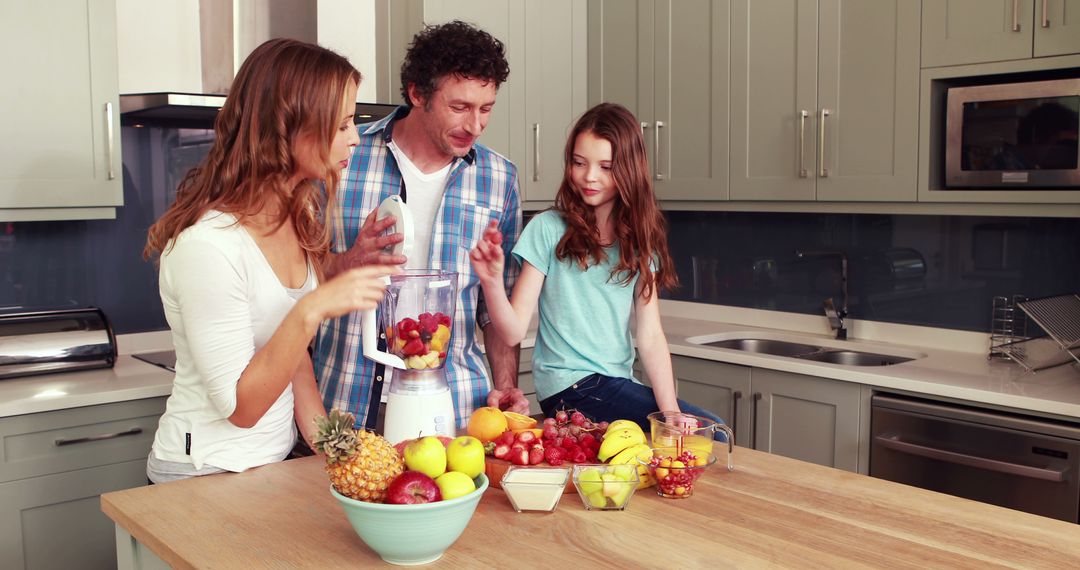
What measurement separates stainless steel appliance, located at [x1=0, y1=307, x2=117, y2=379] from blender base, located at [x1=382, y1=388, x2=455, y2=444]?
65.3 inches

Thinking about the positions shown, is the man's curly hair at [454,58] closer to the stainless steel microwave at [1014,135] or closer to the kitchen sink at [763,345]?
the stainless steel microwave at [1014,135]

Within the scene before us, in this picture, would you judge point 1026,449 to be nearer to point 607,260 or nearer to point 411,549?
point 607,260

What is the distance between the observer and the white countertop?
2.58 meters

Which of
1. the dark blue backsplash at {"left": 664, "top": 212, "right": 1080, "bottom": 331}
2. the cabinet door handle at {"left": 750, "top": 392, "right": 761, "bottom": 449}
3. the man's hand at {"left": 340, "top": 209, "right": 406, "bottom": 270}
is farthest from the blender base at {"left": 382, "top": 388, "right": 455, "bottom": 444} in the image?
the dark blue backsplash at {"left": 664, "top": 212, "right": 1080, "bottom": 331}

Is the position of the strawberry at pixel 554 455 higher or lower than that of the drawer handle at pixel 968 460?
higher

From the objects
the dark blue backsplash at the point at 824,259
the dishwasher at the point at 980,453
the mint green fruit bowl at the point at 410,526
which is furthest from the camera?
the dark blue backsplash at the point at 824,259

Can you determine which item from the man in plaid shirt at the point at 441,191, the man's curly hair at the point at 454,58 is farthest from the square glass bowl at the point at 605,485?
the man's curly hair at the point at 454,58

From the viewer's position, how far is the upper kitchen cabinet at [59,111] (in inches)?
105

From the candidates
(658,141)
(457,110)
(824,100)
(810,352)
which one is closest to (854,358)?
(810,352)

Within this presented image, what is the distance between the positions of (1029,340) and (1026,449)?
572 mm

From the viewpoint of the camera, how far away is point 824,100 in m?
3.24

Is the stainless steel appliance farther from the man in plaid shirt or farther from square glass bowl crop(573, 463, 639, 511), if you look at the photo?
square glass bowl crop(573, 463, 639, 511)

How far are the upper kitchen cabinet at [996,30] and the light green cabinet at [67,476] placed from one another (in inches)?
101

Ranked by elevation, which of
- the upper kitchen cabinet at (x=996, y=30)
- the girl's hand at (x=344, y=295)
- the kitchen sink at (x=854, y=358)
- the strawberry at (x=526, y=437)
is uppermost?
the upper kitchen cabinet at (x=996, y=30)
